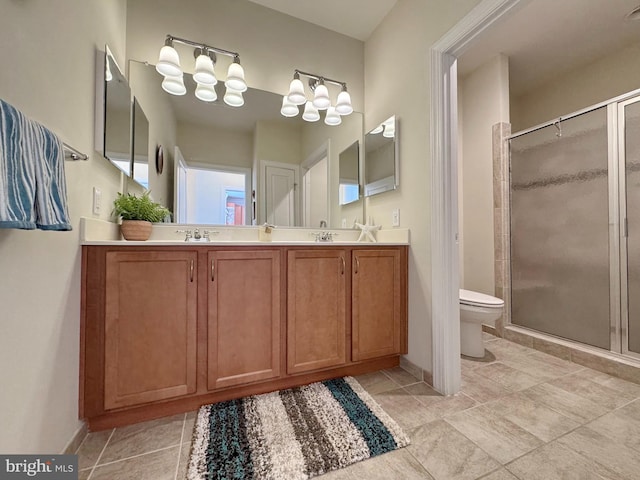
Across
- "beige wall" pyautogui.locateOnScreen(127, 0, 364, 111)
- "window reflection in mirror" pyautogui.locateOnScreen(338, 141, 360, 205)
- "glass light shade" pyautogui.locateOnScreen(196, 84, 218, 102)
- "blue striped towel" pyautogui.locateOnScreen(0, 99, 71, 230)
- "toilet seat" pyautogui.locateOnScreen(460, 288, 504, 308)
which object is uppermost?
"beige wall" pyautogui.locateOnScreen(127, 0, 364, 111)

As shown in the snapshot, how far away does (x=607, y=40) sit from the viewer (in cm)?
237

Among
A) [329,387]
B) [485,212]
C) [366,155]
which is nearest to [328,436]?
[329,387]

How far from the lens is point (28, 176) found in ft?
2.36

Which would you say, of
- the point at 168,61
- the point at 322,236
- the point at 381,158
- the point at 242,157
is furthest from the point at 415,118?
the point at 168,61

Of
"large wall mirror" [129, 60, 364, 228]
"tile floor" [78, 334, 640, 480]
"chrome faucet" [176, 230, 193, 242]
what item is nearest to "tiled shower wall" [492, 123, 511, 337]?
"tile floor" [78, 334, 640, 480]

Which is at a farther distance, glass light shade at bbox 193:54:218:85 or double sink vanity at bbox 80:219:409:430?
glass light shade at bbox 193:54:218:85

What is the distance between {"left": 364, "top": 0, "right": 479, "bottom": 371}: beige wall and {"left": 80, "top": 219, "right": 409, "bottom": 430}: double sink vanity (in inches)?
4.2

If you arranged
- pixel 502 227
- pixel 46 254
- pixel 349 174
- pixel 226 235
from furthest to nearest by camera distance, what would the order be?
pixel 502 227 < pixel 349 174 < pixel 226 235 < pixel 46 254

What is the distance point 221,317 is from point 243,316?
0.11 metres

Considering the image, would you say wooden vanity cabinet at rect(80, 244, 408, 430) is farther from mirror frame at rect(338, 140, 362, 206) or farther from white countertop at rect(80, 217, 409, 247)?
mirror frame at rect(338, 140, 362, 206)

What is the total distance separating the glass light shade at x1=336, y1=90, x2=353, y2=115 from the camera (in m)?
2.19

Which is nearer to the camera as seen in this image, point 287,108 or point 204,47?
point 204,47

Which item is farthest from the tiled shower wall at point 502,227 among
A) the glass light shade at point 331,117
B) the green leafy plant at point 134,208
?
the green leafy plant at point 134,208

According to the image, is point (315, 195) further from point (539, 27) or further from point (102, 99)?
point (539, 27)
